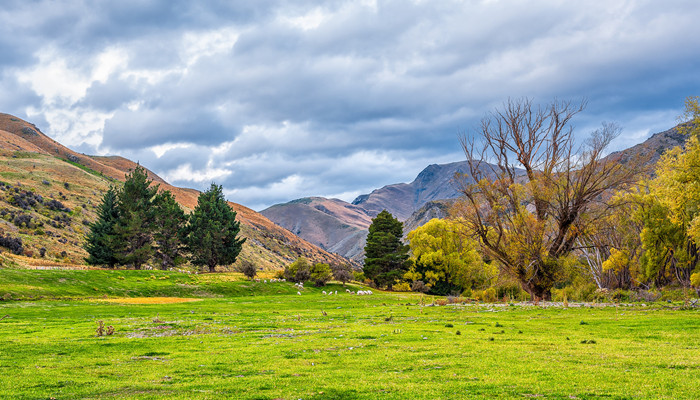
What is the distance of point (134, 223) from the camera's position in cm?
6694

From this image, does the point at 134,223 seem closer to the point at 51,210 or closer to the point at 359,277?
the point at 51,210

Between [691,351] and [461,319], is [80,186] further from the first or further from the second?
[691,351]

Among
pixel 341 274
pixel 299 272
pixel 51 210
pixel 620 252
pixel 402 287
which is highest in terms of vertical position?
pixel 51 210

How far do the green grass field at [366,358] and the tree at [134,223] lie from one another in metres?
40.7

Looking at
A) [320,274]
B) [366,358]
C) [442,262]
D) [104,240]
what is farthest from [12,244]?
[366,358]

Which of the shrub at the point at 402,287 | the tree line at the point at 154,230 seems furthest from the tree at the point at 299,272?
the shrub at the point at 402,287

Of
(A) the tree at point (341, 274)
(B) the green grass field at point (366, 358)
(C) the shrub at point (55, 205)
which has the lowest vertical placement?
(A) the tree at point (341, 274)

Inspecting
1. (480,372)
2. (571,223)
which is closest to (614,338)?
(480,372)

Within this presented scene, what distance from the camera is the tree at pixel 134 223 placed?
67250mm

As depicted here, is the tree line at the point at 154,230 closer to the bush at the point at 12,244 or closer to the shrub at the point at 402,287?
the bush at the point at 12,244

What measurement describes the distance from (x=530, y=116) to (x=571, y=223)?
9.75m

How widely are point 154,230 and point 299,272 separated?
24512 mm

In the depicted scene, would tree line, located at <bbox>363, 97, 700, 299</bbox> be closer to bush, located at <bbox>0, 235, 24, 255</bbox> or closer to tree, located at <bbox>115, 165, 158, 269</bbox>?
tree, located at <bbox>115, 165, 158, 269</bbox>

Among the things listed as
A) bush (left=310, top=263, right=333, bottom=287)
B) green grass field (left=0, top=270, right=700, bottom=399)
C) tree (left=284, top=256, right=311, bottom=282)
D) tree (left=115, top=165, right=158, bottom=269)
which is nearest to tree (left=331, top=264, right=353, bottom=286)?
bush (left=310, top=263, right=333, bottom=287)
